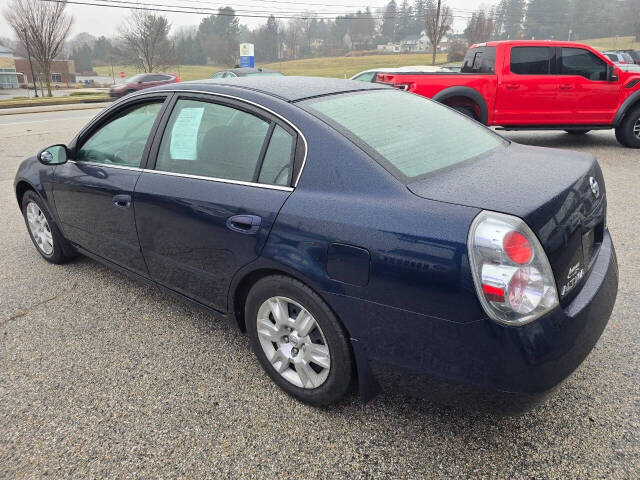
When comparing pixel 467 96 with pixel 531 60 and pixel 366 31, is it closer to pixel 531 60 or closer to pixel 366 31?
pixel 531 60

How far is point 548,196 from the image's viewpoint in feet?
6.14

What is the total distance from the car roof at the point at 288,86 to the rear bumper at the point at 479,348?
1.23 metres

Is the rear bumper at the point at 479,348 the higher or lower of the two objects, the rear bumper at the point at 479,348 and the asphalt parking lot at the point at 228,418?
the higher

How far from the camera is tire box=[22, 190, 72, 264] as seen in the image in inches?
154

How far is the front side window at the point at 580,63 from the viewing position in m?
8.14

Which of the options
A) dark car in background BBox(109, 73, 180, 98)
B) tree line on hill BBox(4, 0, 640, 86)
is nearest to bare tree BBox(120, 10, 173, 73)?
tree line on hill BBox(4, 0, 640, 86)

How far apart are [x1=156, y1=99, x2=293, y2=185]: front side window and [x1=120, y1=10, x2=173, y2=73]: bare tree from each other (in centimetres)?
4795

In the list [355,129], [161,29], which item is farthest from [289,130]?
[161,29]

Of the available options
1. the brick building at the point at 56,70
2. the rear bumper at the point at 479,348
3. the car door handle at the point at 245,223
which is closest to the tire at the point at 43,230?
the car door handle at the point at 245,223

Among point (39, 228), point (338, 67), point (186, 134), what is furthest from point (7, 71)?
point (186, 134)

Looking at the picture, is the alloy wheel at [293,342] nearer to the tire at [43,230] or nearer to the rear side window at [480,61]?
the tire at [43,230]

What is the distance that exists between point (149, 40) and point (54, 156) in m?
49.9

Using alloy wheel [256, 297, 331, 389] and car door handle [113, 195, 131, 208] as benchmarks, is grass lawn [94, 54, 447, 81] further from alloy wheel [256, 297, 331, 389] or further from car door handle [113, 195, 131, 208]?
alloy wheel [256, 297, 331, 389]

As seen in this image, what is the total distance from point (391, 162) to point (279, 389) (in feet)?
4.26
